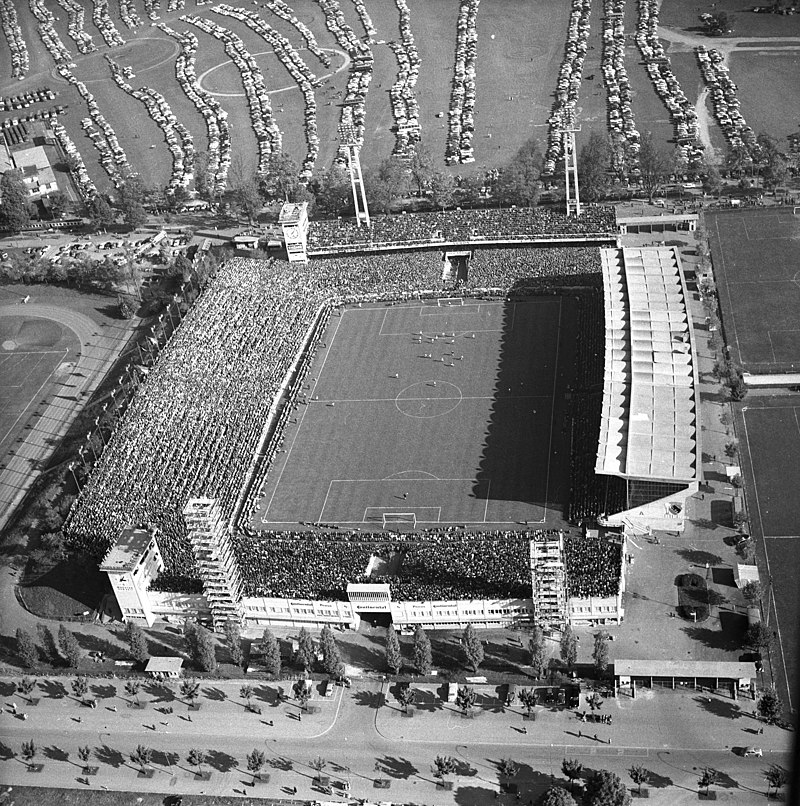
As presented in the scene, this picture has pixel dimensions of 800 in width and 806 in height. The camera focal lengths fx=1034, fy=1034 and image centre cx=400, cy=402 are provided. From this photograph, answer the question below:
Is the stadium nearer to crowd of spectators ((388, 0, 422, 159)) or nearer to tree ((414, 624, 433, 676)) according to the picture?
tree ((414, 624, 433, 676))

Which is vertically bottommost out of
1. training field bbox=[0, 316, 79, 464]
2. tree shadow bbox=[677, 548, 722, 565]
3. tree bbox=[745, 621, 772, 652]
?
training field bbox=[0, 316, 79, 464]

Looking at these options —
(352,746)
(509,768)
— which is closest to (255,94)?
(352,746)

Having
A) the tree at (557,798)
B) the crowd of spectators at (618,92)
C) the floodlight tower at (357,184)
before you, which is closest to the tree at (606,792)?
the tree at (557,798)

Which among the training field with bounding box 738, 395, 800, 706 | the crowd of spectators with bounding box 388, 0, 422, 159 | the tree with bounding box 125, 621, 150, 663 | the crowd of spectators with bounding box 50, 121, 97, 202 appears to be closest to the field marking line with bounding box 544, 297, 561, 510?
the training field with bounding box 738, 395, 800, 706

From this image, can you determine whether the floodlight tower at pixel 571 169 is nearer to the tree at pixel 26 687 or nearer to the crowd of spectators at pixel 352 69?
the crowd of spectators at pixel 352 69

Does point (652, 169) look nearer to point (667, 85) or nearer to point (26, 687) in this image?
point (667, 85)

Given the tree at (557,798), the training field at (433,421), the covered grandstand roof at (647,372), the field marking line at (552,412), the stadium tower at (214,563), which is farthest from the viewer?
the training field at (433,421)
